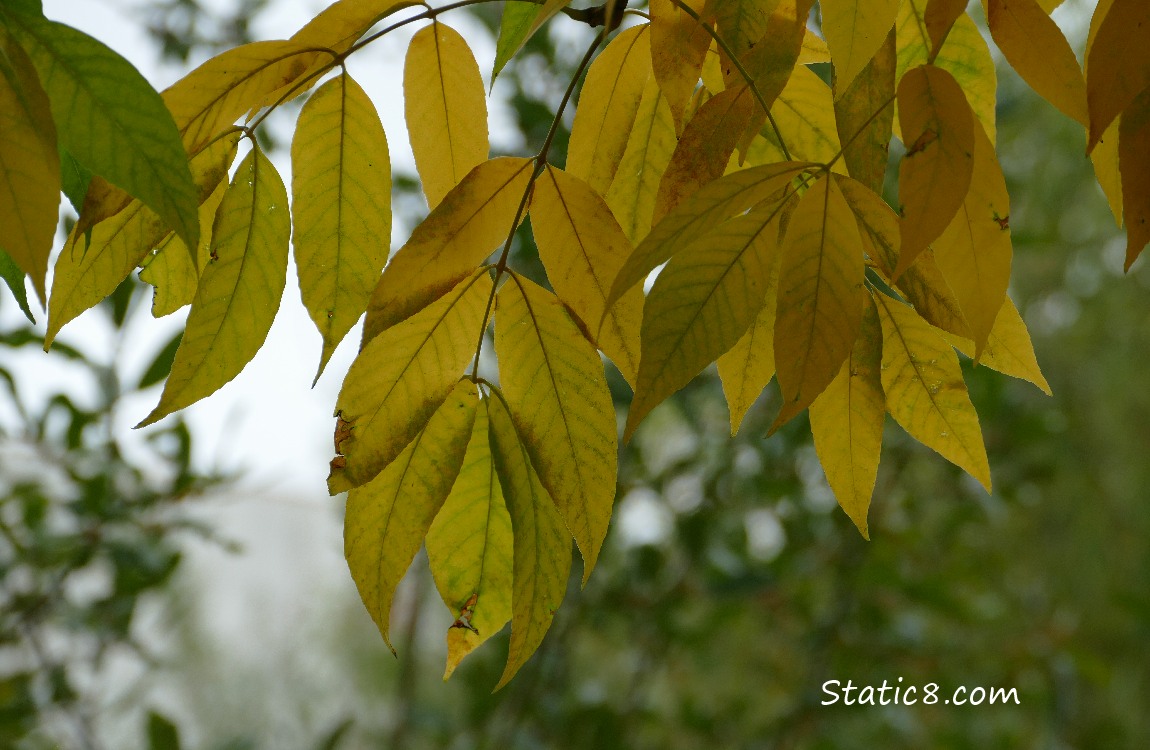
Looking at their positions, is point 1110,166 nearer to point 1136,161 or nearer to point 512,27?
point 1136,161

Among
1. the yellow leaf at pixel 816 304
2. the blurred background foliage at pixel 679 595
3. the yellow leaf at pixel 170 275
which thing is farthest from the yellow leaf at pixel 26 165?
the blurred background foliage at pixel 679 595

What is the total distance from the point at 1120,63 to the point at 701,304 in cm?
15

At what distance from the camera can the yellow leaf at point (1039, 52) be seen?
33 cm

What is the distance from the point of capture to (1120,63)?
1.03 feet

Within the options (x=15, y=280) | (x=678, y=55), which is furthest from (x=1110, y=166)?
(x=15, y=280)

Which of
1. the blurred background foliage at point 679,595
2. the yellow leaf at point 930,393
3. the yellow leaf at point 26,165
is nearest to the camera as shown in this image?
the yellow leaf at point 26,165

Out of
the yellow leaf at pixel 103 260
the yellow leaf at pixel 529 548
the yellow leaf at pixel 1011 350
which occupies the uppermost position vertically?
the yellow leaf at pixel 103 260

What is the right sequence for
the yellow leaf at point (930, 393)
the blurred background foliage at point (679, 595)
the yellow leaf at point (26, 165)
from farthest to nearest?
the blurred background foliage at point (679, 595) → the yellow leaf at point (930, 393) → the yellow leaf at point (26, 165)

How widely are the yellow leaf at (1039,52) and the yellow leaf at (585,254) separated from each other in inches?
5.7

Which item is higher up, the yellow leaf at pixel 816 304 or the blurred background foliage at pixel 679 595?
the blurred background foliage at pixel 679 595

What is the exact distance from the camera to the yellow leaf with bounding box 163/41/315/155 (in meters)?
0.34

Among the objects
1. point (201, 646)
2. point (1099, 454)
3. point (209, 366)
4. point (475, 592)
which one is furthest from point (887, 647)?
point (201, 646)

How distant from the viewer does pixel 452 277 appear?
0.35 m

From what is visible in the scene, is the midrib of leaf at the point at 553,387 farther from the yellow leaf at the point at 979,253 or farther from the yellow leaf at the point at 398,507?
the yellow leaf at the point at 979,253
